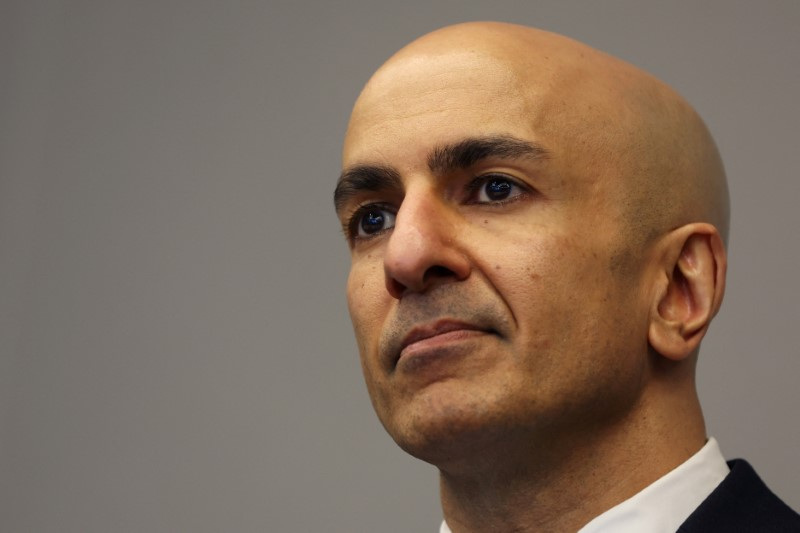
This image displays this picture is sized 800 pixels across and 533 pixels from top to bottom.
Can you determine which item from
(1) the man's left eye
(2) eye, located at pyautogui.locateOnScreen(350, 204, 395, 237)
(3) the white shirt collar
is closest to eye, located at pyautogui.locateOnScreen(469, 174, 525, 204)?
(1) the man's left eye

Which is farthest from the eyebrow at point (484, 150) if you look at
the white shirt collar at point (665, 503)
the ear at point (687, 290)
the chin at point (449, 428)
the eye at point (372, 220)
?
the white shirt collar at point (665, 503)

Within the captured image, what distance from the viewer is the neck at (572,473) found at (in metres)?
2.82

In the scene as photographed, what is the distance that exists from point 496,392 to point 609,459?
31 centimetres

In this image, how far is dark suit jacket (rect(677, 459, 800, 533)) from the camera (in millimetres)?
2766

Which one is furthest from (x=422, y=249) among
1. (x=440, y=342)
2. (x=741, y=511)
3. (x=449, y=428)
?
(x=741, y=511)

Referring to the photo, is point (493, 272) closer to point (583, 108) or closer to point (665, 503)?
point (583, 108)

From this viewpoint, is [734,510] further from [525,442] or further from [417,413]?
[417,413]

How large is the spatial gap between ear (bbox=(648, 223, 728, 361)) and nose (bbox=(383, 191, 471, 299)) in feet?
1.48

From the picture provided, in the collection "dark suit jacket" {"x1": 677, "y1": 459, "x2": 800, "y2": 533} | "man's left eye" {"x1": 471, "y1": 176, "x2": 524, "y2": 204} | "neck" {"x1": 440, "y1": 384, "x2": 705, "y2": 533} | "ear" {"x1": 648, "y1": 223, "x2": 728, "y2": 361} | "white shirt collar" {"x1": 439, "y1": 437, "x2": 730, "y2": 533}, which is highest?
"man's left eye" {"x1": 471, "y1": 176, "x2": 524, "y2": 204}

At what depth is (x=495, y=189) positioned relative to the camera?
113 inches

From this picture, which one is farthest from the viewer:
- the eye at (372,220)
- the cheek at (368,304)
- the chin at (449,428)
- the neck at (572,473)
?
the eye at (372,220)

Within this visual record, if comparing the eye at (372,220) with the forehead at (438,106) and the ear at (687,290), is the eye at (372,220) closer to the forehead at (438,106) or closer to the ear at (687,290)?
the forehead at (438,106)

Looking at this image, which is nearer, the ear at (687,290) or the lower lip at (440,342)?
the lower lip at (440,342)

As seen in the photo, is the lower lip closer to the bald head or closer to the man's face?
the man's face
